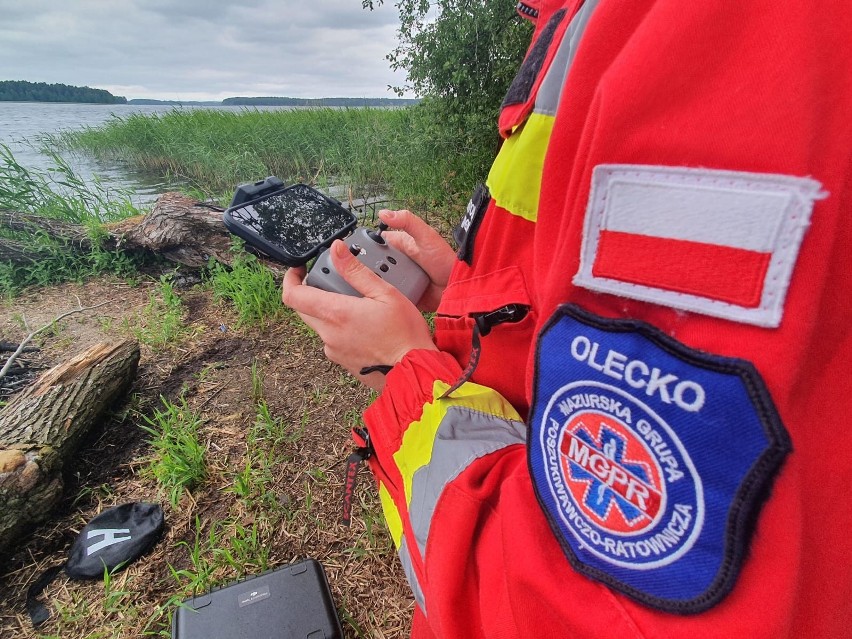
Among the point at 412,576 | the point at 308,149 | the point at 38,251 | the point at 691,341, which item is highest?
the point at 691,341

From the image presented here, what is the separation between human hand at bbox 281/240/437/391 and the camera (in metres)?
0.81

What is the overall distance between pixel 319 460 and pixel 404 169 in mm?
3177

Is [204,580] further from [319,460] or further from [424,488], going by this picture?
[424,488]

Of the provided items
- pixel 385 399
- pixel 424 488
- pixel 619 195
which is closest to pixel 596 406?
pixel 619 195

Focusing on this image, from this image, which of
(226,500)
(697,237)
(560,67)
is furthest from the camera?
(226,500)

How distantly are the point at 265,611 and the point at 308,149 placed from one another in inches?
246

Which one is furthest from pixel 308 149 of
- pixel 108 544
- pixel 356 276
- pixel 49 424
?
pixel 356 276

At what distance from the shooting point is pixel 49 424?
63.9 inches

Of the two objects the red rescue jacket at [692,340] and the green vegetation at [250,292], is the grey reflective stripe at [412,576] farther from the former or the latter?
the green vegetation at [250,292]

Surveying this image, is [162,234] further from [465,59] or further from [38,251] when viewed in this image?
[465,59]

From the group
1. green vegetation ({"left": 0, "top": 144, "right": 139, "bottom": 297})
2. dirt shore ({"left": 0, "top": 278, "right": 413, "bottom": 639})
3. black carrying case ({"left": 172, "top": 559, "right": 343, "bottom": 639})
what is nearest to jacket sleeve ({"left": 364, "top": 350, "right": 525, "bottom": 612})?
black carrying case ({"left": 172, "top": 559, "right": 343, "bottom": 639})

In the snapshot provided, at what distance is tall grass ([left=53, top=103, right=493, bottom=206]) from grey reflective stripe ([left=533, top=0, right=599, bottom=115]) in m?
2.72

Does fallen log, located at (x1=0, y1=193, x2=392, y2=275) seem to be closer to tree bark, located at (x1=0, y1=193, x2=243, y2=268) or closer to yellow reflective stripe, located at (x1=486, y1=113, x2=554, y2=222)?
tree bark, located at (x1=0, y1=193, x2=243, y2=268)

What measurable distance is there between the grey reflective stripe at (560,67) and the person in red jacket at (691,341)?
4.8 inches
